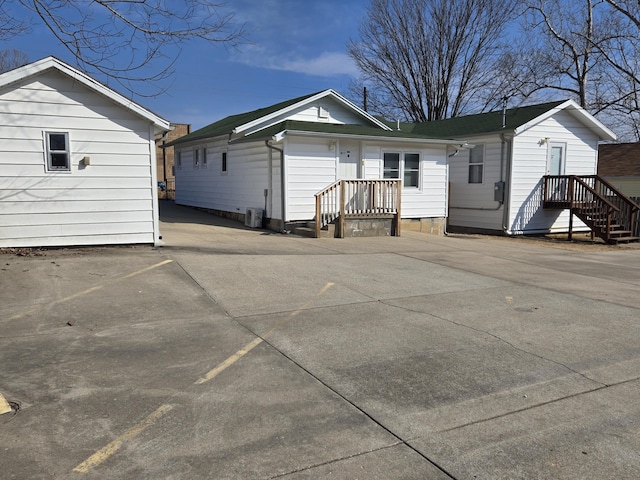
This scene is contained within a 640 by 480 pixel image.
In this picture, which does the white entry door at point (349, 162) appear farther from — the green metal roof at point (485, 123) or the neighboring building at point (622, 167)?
the neighboring building at point (622, 167)

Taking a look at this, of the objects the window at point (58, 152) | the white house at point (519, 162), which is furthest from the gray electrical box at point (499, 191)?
the window at point (58, 152)

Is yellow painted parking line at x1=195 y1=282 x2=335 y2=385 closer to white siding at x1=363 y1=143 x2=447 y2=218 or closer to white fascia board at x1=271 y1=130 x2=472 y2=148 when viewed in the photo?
white fascia board at x1=271 y1=130 x2=472 y2=148

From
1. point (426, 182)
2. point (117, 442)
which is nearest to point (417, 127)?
point (426, 182)

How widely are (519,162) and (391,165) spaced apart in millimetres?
5109

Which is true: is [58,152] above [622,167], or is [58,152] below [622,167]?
below

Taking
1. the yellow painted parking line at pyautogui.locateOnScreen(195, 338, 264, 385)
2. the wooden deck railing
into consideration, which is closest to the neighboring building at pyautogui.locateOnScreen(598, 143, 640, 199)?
the wooden deck railing

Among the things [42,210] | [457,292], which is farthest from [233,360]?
[42,210]

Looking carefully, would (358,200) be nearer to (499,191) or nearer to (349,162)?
(349,162)

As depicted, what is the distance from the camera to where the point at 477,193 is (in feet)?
65.7

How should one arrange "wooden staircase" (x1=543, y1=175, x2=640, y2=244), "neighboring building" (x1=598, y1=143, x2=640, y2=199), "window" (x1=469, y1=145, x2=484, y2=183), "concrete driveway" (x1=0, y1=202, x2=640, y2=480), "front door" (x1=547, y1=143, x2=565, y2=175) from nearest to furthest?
"concrete driveway" (x1=0, y1=202, x2=640, y2=480)
"wooden staircase" (x1=543, y1=175, x2=640, y2=244)
"front door" (x1=547, y1=143, x2=565, y2=175)
"window" (x1=469, y1=145, x2=484, y2=183)
"neighboring building" (x1=598, y1=143, x2=640, y2=199)

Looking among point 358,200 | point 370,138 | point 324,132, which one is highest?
point 324,132

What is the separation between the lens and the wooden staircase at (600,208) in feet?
55.9

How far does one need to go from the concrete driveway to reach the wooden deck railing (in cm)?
554

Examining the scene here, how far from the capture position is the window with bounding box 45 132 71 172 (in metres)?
10.5
